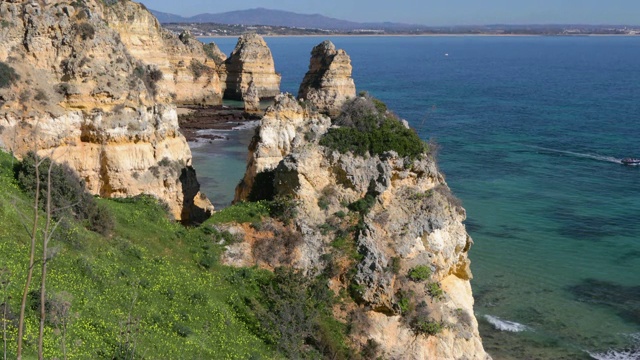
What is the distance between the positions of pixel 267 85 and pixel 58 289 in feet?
285

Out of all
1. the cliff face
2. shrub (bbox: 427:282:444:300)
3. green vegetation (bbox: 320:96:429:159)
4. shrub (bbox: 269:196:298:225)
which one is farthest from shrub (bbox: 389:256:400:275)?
the cliff face

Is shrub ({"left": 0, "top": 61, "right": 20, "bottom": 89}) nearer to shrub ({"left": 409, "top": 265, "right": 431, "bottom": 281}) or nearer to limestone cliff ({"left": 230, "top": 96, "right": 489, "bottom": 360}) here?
limestone cliff ({"left": 230, "top": 96, "right": 489, "bottom": 360})

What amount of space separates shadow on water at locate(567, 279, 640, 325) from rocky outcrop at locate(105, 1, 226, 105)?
5254 centimetres

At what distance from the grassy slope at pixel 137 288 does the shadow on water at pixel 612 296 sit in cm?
1714

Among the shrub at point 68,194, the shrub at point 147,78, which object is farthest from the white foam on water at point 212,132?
the shrub at point 68,194

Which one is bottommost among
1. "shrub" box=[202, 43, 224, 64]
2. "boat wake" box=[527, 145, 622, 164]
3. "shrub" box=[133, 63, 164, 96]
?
"boat wake" box=[527, 145, 622, 164]

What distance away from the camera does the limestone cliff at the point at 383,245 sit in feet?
68.4

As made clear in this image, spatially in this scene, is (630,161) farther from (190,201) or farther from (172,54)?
(172,54)

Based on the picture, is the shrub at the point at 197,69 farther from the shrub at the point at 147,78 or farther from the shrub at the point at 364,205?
the shrub at the point at 364,205

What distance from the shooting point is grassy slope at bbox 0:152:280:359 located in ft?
49.2

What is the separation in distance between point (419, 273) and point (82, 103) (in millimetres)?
16081

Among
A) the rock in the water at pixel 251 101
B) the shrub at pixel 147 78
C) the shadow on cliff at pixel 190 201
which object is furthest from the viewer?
the rock in the water at pixel 251 101

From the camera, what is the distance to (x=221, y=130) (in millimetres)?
71312

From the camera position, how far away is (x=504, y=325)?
93.4 ft
